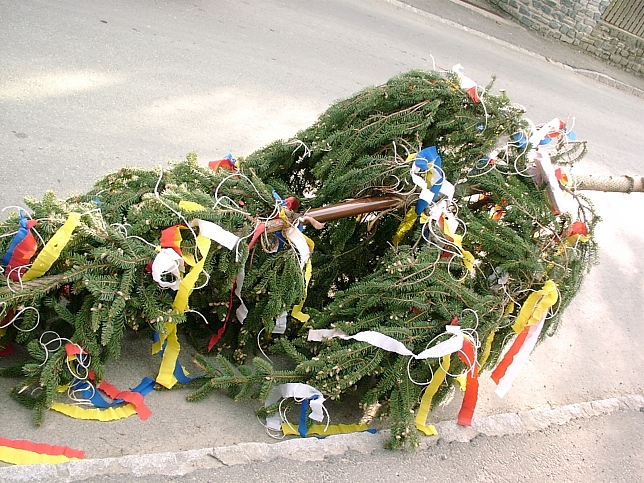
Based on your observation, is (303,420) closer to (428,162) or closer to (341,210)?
(341,210)

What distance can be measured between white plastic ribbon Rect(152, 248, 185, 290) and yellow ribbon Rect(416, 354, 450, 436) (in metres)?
1.26

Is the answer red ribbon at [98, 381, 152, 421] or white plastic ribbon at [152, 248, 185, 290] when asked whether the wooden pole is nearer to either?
white plastic ribbon at [152, 248, 185, 290]

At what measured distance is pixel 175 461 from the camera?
2447 millimetres

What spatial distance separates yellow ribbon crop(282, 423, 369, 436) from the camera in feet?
9.30

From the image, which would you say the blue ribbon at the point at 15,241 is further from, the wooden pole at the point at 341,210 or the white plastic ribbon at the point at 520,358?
the white plastic ribbon at the point at 520,358

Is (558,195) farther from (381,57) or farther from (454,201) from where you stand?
(381,57)

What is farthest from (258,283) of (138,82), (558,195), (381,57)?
(381,57)

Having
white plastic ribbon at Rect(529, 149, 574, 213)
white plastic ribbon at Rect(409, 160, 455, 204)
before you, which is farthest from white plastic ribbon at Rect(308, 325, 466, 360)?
white plastic ribbon at Rect(529, 149, 574, 213)

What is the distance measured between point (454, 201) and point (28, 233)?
2.00 meters

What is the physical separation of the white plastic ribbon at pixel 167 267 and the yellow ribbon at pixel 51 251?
37cm

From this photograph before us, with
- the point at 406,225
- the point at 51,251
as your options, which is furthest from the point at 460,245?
the point at 51,251

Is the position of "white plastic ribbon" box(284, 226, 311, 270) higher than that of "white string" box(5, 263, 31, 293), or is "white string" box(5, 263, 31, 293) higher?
"white plastic ribbon" box(284, 226, 311, 270)

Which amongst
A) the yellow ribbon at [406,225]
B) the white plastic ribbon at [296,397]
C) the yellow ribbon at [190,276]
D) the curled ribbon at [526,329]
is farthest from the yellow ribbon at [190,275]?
the curled ribbon at [526,329]

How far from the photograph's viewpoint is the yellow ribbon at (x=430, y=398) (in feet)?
9.13
